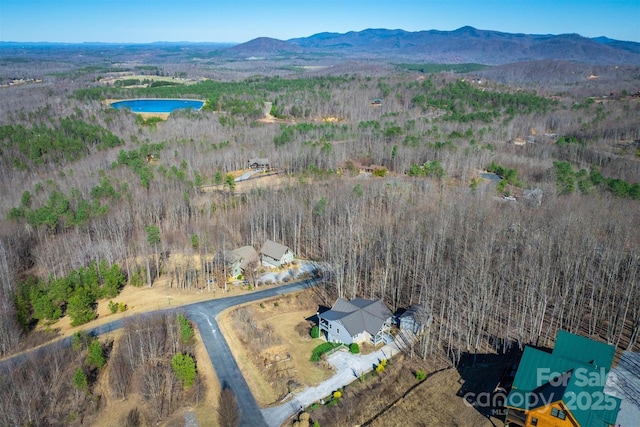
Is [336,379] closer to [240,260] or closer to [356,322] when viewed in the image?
[356,322]

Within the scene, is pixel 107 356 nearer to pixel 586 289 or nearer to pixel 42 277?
pixel 42 277

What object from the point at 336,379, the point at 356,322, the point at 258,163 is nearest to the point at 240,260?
the point at 356,322

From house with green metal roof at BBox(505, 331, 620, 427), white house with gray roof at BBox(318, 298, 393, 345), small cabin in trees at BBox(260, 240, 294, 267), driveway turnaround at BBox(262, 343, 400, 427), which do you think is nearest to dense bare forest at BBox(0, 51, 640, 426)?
small cabin in trees at BBox(260, 240, 294, 267)

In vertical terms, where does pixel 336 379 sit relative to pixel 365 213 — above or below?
below

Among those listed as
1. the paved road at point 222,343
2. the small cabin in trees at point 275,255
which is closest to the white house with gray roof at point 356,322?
the paved road at point 222,343

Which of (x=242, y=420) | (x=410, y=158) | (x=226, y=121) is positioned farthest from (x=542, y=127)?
(x=242, y=420)

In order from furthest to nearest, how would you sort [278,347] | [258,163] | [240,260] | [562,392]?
[258,163] < [240,260] < [278,347] < [562,392]
